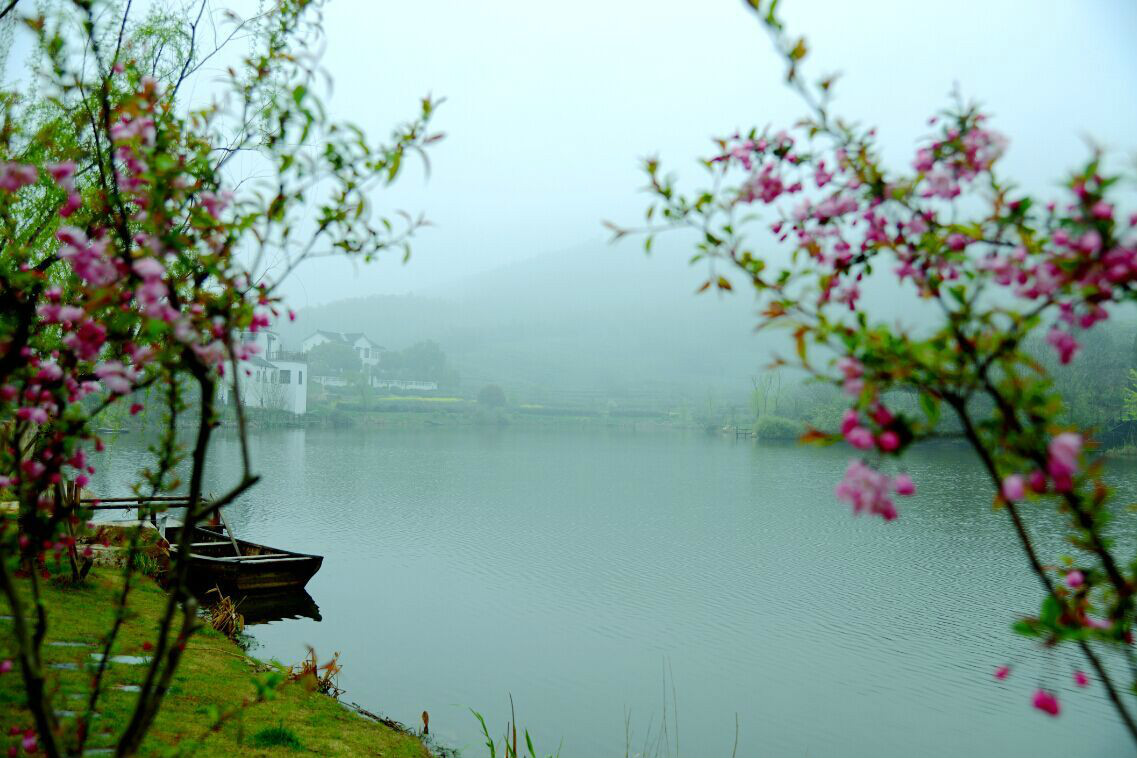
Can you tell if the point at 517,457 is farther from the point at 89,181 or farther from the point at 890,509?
the point at 890,509

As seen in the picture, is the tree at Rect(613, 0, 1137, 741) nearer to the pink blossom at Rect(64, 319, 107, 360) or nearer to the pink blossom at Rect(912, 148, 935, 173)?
the pink blossom at Rect(912, 148, 935, 173)

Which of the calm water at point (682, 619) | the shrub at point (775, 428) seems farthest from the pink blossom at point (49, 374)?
the shrub at point (775, 428)

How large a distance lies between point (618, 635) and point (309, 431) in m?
46.8

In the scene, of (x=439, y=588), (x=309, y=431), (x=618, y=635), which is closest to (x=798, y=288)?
(x=618, y=635)

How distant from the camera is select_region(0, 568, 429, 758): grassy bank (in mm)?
4277

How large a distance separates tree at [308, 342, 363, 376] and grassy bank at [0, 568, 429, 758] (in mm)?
78129

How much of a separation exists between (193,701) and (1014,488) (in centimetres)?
544

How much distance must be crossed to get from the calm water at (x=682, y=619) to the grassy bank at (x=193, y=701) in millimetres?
1416

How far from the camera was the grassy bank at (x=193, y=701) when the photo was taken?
168 inches

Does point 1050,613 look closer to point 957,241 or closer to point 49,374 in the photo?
point 957,241

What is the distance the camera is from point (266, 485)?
2405 cm

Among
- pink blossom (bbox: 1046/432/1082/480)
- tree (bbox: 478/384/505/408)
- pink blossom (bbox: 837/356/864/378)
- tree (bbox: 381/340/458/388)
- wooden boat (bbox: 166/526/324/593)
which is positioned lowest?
wooden boat (bbox: 166/526/324/593)

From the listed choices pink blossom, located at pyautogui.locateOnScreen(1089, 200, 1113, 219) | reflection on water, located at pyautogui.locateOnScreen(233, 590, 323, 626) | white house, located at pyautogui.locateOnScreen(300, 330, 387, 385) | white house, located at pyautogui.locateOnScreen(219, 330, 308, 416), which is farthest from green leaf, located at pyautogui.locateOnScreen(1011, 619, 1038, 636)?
white house, located at pyautogui.locateOnScreen(300, 330, 387, 385)

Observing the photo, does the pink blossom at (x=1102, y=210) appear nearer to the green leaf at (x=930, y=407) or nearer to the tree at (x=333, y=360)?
the green leaf at (x=930, y=407)
